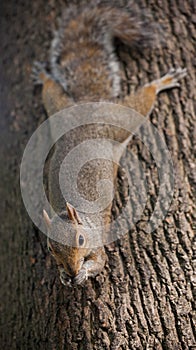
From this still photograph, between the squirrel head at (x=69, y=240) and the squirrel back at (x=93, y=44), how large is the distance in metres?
0.84

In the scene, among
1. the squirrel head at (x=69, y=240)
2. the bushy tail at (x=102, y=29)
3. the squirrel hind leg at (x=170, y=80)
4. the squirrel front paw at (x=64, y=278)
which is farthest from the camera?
the bushy tail at (x=102, y=29)

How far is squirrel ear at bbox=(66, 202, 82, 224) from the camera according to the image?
172 centimetres

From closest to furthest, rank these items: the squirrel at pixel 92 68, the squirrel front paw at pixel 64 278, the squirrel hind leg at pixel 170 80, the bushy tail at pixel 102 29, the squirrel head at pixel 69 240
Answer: the squirrel head at pixel 69 240
the squirrel front paw at pixel 64 278
the squirrel at pixel 92 68
the squirrel hind leg at pixel 170 80
the bushy tail at pixel 102 29

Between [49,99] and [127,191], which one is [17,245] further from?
[49,99]

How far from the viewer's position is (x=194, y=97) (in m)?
2.28

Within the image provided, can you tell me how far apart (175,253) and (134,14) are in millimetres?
1412

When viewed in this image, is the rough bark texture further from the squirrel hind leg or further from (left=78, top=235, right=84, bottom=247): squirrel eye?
(left=78, top=235, right=84, bottom=247): squirrel eye

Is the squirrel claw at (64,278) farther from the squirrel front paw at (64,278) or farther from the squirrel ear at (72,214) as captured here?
the squirrel ear at (72,214)

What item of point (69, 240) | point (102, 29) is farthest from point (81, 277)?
point (102, 29)

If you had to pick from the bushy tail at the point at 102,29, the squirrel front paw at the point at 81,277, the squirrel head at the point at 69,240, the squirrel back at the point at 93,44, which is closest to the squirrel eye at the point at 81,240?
the squirrel head at the point at 69,240

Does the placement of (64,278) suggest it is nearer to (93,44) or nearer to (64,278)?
(64,278)

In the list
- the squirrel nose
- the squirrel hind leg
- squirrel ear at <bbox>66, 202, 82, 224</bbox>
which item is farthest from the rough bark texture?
squirrel ear at <bbox>66, 202, 82, 224</bbox>

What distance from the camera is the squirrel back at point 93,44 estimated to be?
2.40 metres

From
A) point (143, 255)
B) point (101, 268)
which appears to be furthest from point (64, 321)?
point (143, 255)
